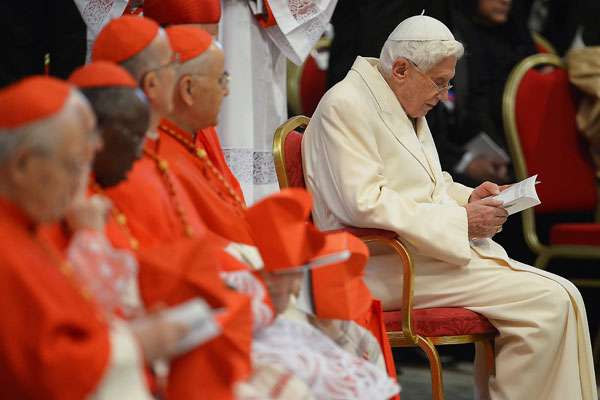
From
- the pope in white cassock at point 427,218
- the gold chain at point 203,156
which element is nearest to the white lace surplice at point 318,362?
the gold chain at point 203,156

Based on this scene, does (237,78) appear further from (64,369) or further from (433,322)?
(64,369)

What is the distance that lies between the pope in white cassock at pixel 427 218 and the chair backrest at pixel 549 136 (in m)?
1.59

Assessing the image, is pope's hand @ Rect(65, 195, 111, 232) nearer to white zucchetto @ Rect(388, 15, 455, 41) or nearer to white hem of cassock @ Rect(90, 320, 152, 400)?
white hem of cassock @ Rect(90, 320, 152, 400)

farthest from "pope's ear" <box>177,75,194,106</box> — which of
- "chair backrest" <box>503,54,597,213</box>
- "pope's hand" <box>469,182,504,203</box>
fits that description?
"chair backrest" <box>503,54,597,213</box>

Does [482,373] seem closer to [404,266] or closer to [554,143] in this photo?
[404,266]

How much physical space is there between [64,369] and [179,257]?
0.47 meters

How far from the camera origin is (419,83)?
4.34 meters

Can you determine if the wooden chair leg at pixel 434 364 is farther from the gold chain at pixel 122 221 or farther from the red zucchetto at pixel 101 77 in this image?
the red zucchetto at pixel 101 77

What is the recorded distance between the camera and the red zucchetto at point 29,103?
2.23m

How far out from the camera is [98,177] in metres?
2.69

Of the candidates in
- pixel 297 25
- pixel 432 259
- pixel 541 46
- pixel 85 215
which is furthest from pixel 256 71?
pixel 85 215

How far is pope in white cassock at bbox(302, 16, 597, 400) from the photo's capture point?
4121 mm

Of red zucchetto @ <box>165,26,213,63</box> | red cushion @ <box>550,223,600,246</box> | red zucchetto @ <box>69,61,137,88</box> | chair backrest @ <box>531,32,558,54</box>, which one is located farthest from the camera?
chair backrest @ <box>531,32,558,54</box>

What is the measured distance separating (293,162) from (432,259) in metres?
0.62
